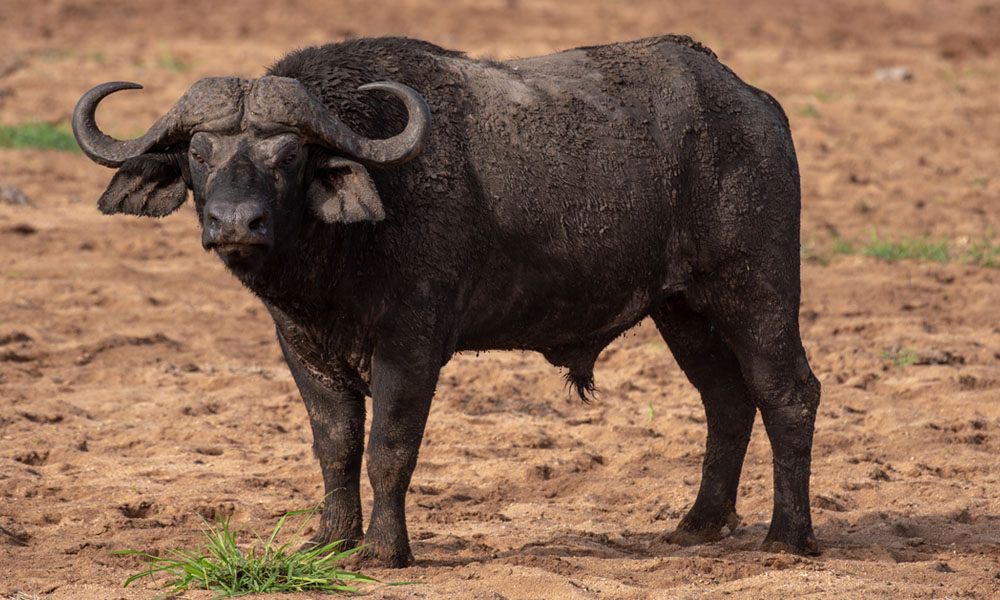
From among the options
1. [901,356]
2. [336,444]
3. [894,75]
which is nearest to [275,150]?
[336,444]

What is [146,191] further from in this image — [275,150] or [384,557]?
[384,557]

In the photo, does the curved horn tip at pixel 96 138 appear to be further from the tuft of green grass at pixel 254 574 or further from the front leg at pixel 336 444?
the tuft of green grass at pixel 254 574

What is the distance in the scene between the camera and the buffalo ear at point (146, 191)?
18.7 feet

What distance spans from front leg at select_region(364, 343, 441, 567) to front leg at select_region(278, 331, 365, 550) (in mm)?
263

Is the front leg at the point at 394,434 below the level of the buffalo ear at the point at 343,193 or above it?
below

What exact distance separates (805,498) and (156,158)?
3.45 m

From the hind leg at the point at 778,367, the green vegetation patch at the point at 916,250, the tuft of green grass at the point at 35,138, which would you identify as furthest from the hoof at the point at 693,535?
the tuft of green grass at the point at 35,138

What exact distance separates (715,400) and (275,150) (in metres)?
2.82

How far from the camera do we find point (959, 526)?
22.0 ft

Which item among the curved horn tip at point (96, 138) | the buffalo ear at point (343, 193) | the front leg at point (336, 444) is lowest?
the front leg at point (336, 444)

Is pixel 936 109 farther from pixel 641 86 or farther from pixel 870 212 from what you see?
pixel 641 86

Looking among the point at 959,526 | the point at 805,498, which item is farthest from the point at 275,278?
the point at 959,526

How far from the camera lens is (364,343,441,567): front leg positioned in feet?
19.0

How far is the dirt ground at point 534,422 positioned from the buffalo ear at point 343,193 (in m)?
1.51
